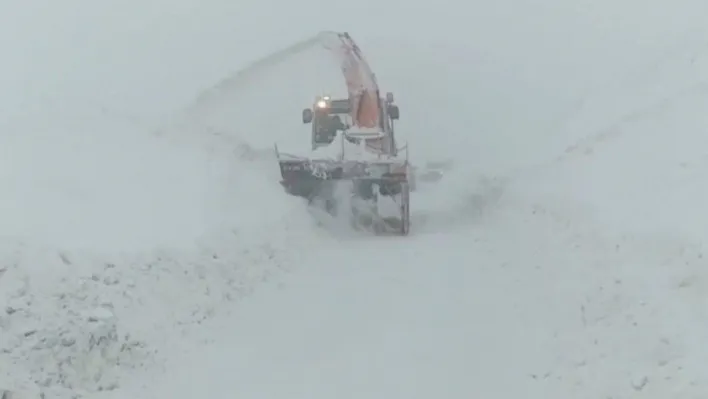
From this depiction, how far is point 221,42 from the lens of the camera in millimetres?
40594

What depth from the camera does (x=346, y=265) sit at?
1330 cm

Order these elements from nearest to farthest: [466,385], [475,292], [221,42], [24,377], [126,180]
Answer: [24,377], [466,385], [475,292], [126,180], [221,42]

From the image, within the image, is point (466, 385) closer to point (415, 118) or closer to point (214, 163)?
point (214, 163)

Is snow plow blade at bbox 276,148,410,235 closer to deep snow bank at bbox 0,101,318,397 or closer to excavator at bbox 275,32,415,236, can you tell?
excavator at bbox 275,32,415,236

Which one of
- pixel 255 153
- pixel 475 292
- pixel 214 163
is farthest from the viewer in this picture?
pixel 255 153

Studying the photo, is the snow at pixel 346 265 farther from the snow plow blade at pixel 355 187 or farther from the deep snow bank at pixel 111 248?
the snow plow blade at pixel 355 187

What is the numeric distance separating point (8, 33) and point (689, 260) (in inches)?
1280

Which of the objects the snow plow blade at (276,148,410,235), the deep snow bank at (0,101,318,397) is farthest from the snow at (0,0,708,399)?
the snow plow blade at (276,148,410,235)

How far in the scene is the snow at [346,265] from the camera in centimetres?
809

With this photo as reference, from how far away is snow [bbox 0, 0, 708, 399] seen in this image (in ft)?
26.6

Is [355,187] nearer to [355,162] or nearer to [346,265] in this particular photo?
[355,162]

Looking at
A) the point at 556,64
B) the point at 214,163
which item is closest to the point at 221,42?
the point at 556,64

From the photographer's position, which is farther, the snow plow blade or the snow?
the snow plow blade

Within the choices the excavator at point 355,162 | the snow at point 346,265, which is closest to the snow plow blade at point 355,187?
the excavator at point 355,162
